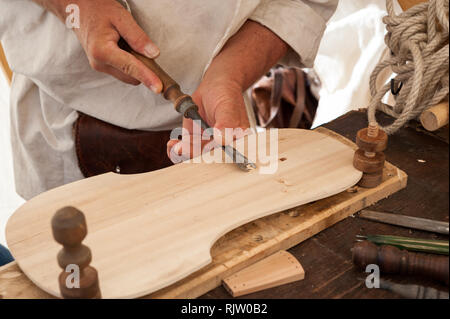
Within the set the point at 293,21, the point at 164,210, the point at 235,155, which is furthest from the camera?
the point at 293,21

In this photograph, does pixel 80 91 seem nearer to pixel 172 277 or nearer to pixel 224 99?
pixel 224 99

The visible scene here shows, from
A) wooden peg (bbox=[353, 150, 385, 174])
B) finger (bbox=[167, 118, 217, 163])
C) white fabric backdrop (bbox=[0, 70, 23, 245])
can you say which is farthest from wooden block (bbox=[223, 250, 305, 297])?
white fabric backdrop (bbox=[0, 70, 23, 245])

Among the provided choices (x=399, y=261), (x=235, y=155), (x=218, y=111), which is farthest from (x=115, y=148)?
(x=399, y=261)

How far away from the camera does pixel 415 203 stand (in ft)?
3.09

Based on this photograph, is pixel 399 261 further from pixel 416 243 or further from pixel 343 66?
pixel 343 66

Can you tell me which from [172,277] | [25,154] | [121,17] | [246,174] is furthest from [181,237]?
[25,154]

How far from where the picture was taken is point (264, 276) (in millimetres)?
780

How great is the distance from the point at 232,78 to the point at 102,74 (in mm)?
400

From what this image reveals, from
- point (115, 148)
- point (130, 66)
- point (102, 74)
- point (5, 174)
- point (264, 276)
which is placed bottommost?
point (5, 174)

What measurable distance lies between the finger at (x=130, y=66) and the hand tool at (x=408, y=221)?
522mm

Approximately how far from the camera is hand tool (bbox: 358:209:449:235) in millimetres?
849

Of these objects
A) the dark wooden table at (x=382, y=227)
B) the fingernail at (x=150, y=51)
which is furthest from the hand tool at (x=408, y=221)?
the fingernail at (x=150, y=51)

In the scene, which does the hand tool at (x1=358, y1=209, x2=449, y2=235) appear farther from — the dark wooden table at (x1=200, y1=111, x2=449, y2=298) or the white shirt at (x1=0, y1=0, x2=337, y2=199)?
the white shirt at (x1=0, y1=0, x2=337, y2=199)

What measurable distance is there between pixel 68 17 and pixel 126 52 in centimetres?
25
